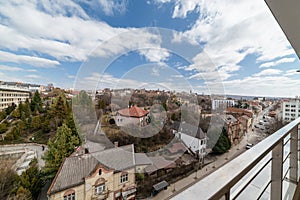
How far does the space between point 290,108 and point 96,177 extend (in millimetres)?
2265

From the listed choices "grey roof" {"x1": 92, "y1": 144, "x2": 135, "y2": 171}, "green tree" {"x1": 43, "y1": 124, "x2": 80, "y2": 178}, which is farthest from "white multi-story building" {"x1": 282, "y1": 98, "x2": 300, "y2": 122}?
→ "green tree" {"x1": 43, "y1": 124, "x2": 80, "y2": 178}

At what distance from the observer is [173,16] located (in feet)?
6.77

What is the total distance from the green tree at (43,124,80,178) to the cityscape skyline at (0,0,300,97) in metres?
0.48

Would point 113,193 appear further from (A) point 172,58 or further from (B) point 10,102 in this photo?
(A) point 172,58

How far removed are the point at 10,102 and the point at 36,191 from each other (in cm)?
71

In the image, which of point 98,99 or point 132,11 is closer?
point 98,99

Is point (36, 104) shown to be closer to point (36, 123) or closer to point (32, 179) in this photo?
point (36, 123)

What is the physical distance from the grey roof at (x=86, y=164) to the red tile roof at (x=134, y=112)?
0.38 metres

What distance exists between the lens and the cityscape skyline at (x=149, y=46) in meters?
1.50

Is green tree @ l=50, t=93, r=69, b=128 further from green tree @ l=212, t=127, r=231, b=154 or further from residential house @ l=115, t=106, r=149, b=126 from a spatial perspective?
green tree @ l=212, t=127, r=231, b=154

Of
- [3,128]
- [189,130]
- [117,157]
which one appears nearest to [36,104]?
[3,128]

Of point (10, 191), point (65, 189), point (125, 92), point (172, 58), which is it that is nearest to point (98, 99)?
point (125, 92)

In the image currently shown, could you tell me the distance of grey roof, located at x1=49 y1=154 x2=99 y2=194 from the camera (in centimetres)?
131

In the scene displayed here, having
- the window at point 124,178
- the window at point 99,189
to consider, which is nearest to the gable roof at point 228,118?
the window at point 124,178
